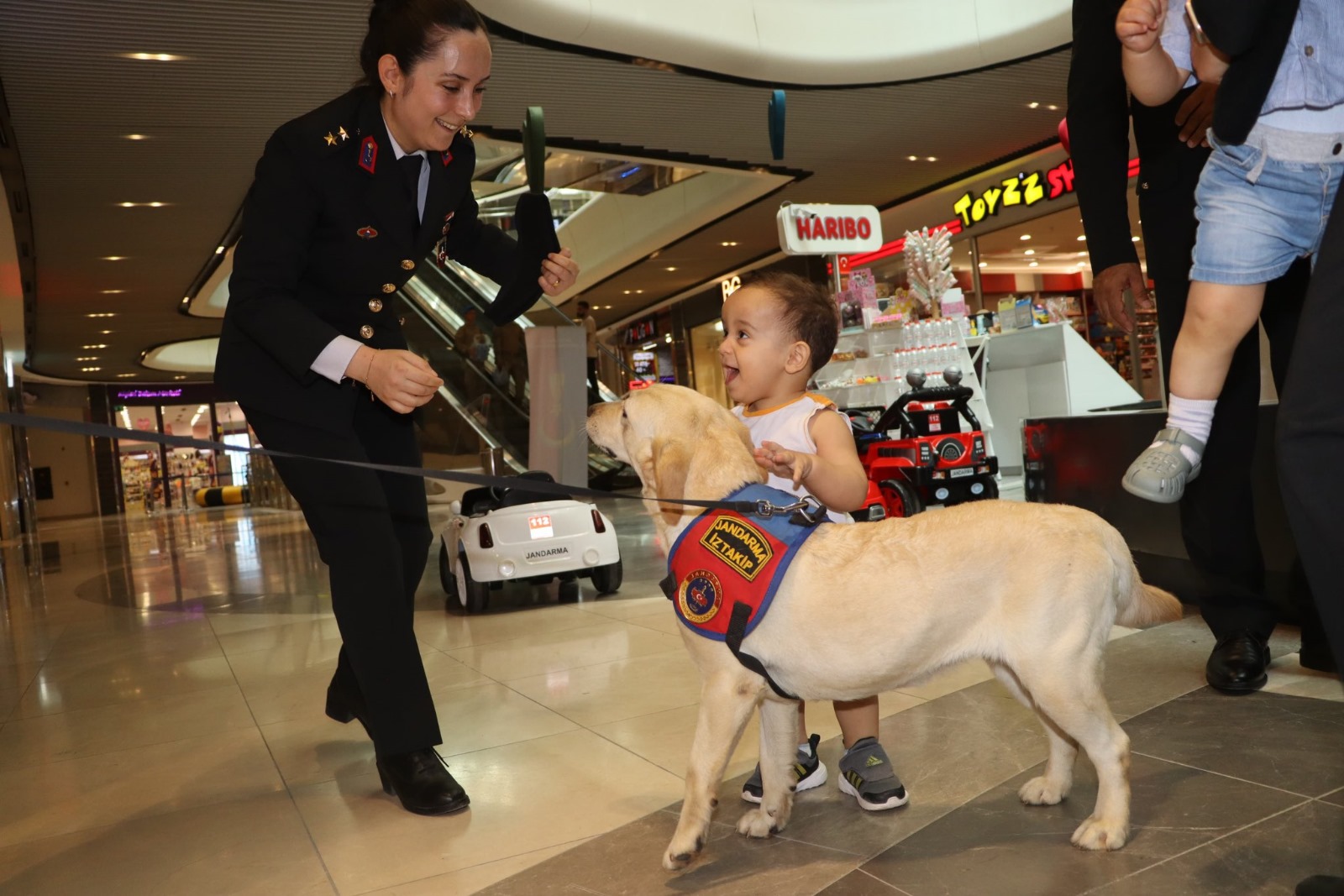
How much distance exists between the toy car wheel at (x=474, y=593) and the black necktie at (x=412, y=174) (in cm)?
354

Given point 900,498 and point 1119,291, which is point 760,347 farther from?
point 900,498

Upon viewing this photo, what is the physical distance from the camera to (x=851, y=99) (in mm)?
12070

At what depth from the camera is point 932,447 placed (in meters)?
7.69

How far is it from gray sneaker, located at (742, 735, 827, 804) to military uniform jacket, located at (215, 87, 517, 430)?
1.43 meters

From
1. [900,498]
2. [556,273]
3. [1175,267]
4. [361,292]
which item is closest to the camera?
[361,292]

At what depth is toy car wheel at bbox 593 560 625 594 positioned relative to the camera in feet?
20.3

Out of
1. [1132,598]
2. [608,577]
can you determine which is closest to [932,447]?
[608,577]

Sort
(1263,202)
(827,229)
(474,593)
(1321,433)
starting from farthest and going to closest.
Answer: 1. (827,229)
2. (474,593)
3. (1263,202)
4. (1321,433)

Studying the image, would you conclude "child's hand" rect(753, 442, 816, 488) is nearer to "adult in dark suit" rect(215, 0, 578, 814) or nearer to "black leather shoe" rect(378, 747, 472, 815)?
"adult in dark suit" rect(215, 0, 578, 814)

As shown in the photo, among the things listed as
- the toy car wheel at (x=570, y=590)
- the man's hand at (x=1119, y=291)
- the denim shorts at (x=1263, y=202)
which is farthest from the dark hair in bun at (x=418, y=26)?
the toy car wheel at (x=570, y=590)

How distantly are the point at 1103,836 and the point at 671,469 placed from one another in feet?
3.83

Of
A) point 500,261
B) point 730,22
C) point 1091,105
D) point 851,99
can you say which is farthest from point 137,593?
point 851,99

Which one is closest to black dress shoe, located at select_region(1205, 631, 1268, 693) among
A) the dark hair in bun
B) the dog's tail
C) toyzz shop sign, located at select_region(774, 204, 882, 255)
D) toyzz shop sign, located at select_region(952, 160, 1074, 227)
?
the dog's tail

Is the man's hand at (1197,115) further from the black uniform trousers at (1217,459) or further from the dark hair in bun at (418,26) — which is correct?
the dark hair in bun at (418,26)
